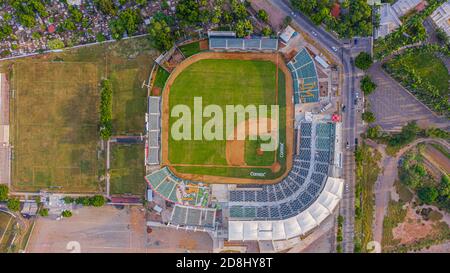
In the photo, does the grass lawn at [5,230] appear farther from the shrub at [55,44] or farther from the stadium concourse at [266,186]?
the shrub at [55,44]

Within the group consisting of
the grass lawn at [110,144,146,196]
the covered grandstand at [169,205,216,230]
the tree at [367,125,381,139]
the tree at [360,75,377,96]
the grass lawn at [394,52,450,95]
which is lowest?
the covered grandstand at [169,205,216,230]

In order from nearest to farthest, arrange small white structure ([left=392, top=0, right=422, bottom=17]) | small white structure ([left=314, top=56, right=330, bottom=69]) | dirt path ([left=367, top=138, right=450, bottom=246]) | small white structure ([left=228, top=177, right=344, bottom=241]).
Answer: small white structure ([left=228, top=177, right=344, bottom=241]) → small white structure ([left=392, top=0, right=422, bottom=17]) → small white structure ([left=314, top=56, right=330, bottom=69]) → dirt path ([left=367, top=138, right=450, bottom=246])

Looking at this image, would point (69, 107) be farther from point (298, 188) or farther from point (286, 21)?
point (298, 188)

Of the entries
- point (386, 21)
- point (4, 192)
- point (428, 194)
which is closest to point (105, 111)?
point (4, 192)

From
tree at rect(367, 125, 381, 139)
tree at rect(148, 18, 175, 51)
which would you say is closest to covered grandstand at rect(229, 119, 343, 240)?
tree at rect(367, 125, 381, 139)

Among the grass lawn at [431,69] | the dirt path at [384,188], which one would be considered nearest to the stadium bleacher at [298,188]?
the dirt path at [384,188]

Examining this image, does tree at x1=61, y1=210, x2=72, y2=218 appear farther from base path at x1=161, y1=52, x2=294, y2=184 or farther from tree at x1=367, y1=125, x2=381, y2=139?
tree at x1=367, y1=125, x2=381, y2=139
